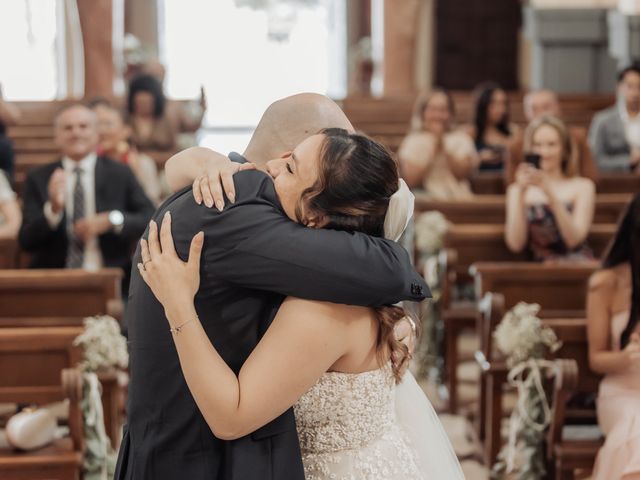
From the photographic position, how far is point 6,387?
12.4ft

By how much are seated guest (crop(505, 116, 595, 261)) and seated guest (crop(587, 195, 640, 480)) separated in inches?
68.8

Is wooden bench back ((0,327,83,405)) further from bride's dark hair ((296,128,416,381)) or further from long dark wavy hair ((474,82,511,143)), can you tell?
long dark wavy hair ((474,82,511,143))

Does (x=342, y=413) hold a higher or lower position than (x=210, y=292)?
lower

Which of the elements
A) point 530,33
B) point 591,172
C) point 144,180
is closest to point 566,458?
point 591,172

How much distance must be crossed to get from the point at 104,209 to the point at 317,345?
12.4ft

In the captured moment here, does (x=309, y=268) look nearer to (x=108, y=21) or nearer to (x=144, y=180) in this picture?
(x=144, y=180)

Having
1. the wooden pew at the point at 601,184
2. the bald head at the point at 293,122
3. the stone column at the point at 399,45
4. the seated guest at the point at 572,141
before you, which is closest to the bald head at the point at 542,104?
the seated guest at the point at 572,141

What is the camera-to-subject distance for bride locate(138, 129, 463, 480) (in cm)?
193

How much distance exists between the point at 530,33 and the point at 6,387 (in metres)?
11.7

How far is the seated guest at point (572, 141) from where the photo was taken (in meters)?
6.18

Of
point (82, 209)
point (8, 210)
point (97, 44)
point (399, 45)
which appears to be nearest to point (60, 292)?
point (82, 209)

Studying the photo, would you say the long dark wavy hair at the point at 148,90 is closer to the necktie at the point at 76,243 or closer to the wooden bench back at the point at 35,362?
the necktie at the point at 76,243

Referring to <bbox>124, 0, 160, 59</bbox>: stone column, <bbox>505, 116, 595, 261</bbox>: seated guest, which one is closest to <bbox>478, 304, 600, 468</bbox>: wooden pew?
<bbox>505, 116, 595, 261</bbox>: seated guest

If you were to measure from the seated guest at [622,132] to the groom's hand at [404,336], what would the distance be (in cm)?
670
